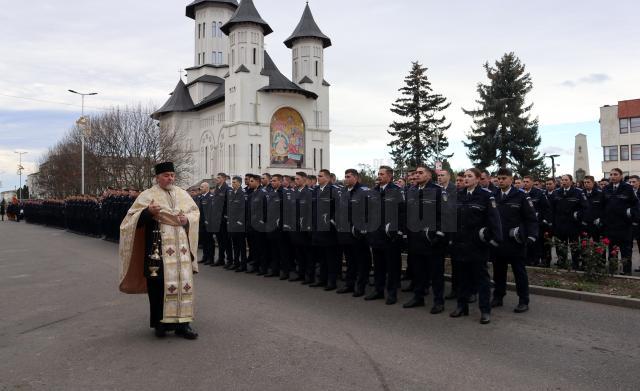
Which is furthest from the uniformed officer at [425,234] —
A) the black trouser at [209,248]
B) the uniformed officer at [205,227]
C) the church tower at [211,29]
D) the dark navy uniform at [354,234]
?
the church tower at [211,29]

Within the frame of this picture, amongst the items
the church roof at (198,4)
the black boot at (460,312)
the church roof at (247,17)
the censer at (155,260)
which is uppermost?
the church roof at (198,4)

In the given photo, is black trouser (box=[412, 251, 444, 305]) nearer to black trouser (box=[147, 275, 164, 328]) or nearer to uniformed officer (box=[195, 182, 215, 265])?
black trouser (box=[147, 275, 164, 328])

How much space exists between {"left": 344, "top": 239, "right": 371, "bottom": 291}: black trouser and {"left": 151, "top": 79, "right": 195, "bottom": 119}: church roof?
55485 millimetres

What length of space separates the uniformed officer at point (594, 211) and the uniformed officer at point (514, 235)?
14.2 feet

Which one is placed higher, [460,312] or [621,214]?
[621,214]

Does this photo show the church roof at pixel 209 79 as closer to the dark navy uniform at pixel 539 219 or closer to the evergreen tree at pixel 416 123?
the evergreen tree at pixel 416 123

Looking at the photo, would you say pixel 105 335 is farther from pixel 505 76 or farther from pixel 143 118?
pixel 505 76

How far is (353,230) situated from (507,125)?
44.0 meters

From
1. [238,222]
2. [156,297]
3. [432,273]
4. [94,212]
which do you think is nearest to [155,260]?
[156,297]

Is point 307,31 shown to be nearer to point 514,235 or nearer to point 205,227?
point 205,227

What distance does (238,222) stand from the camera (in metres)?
12.5

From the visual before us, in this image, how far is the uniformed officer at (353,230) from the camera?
937 centimetres

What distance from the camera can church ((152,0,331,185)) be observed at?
51.5 metres

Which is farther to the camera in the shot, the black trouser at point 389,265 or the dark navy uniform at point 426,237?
the black trouser at point 389,265
